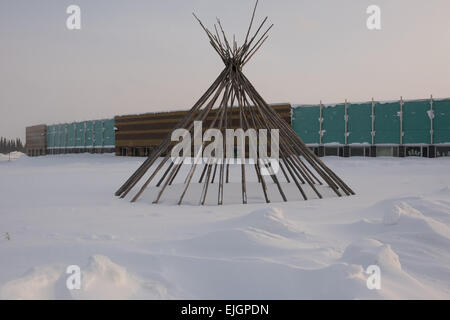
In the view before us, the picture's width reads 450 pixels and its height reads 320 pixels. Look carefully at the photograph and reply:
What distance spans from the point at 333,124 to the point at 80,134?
848 inches

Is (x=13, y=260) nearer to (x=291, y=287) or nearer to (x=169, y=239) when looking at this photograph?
(x=169, y=239)

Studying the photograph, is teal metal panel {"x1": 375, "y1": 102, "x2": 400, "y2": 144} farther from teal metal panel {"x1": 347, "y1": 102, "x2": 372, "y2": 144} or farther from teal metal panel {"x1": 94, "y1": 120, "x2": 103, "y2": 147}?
teal metal panel {"x1": 94, "y1": 120, "x2": 103, "y2": 147}

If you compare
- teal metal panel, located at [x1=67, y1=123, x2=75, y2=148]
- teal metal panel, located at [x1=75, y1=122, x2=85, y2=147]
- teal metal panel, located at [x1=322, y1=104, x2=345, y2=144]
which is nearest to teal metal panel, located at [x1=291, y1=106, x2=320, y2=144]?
teal metal panel, located at [x1=322, y1=104, x2=345, y2=144]

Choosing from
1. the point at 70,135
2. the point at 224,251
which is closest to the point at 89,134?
the point at 70,135

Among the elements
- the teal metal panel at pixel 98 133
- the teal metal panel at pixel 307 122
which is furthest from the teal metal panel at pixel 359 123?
the teal metal panel at pixel 98 133

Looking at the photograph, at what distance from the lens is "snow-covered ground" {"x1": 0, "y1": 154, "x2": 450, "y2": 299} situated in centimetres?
257

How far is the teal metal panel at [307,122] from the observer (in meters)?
21.5

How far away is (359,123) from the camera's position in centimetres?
2047

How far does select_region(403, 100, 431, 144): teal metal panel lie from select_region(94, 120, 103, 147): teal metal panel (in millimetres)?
21729

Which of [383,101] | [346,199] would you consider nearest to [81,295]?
[346,199]

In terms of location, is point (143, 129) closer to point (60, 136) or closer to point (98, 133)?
point (98, 133)

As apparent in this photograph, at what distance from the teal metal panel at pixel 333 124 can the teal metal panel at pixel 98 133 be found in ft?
58.2

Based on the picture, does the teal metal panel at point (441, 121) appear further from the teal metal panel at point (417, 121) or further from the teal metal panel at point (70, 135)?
the teal metal panel at point (70, 135)
